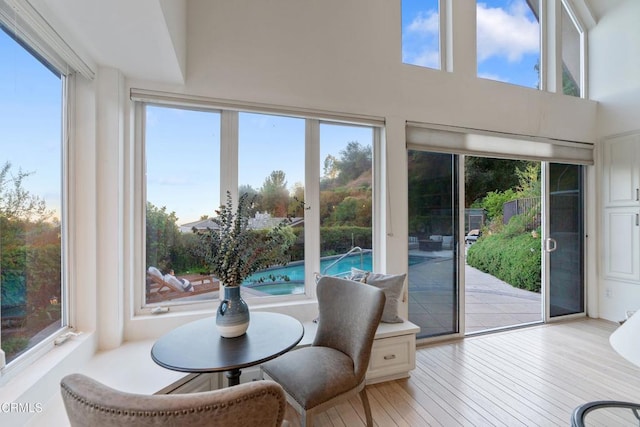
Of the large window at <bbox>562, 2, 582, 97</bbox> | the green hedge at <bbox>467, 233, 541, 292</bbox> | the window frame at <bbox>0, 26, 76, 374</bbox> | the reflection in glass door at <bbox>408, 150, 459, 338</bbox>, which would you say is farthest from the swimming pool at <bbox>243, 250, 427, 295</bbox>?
the large window at <bbox>562, 2, 582, 97</bbox>

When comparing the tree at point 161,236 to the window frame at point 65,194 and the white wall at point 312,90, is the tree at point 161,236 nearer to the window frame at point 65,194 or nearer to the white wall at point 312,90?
the white wall at point 312,90

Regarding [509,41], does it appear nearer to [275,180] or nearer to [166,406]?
[275,180]

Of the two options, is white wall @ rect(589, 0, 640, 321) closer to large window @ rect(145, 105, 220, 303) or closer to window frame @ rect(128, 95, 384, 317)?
window frame @ rect(128, 95, 384, 317)

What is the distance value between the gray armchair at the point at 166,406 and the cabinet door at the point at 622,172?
14.9 feet

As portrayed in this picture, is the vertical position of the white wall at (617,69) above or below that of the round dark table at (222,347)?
above

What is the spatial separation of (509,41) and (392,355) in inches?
147

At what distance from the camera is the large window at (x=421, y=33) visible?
9.59 ft

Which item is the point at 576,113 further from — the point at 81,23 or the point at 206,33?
the point at 81,23

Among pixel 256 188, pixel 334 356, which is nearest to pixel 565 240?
pixel 334 356

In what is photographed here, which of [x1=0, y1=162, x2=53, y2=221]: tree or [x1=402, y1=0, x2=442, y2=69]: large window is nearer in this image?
[x1=0, y1=162, x2=53, y2=221]: tree

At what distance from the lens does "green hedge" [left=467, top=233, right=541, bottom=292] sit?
3746 mm

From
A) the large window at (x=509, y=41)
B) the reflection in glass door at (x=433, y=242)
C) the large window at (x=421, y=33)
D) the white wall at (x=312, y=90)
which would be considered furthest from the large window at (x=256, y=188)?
the large window at (x=509, y=41)

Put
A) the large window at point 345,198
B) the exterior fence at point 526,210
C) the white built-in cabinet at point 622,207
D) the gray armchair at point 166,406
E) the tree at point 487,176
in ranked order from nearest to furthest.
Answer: the gray armchair at point 166,406 < the large window at point 345,198 < the tree at point 487,176 < the white built-in cabinet at point 622,207 < the exterior fence at point 526,210

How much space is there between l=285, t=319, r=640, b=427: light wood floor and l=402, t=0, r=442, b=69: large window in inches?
112
